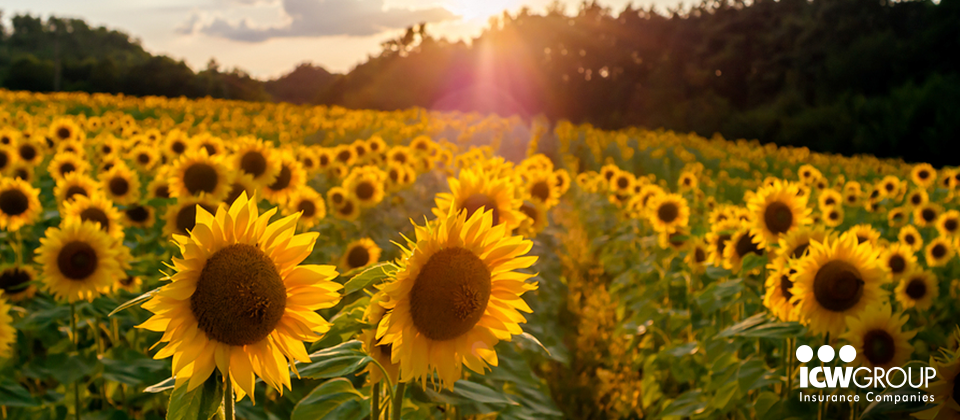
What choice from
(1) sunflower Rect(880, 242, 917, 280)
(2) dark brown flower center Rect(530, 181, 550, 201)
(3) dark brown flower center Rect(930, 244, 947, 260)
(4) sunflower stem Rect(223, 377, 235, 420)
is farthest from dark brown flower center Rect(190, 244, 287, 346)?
(3) dark brown flower center Rect(930, 244, 947, 260)

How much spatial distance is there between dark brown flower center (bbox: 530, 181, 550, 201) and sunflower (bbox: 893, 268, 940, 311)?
2.82m

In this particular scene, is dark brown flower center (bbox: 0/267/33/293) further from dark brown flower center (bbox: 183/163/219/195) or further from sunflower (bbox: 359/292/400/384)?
sunflower (bbox: 359/292/400/384)

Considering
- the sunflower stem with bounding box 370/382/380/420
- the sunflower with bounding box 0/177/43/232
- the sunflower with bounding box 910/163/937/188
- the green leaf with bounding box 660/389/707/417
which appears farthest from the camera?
the sunflower with bounding box 910/163/937/188

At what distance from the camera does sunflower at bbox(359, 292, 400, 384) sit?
1620 millimetres

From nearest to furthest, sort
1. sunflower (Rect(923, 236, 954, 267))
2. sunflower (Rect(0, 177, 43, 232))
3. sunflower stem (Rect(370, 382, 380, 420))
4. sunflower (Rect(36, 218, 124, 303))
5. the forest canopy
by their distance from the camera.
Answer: sunflower stem (Rect(370, 382, 380, 420))
sunflower (Rect(36, 218, 124, 303))
sunflower (Rect(0, 177, 43, 232))
sunflower (Rect(923, 236, 954, 267))
the forest canopy

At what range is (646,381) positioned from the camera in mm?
4699

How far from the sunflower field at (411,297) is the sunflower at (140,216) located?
19mm

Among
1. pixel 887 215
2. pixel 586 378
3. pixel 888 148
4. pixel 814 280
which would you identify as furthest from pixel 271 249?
pixel 888 148

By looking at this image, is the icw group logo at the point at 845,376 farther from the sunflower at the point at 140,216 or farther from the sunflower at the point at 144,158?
the sunflower at the point at 144,158

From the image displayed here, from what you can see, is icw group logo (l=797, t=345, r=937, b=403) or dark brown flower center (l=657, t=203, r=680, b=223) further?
dark brown flower center (l=657, t=203, r=680, b=223)

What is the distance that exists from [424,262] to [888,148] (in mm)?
34031

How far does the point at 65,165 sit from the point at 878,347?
6480 millimetres

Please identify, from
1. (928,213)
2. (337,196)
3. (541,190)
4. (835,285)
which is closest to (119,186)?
(337,196)

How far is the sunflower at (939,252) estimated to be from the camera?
5.52 metres
